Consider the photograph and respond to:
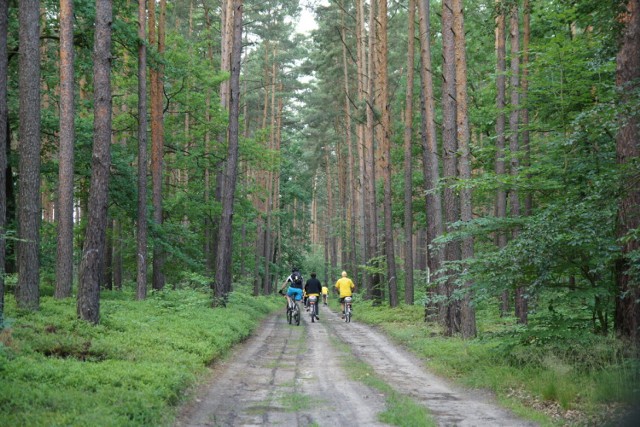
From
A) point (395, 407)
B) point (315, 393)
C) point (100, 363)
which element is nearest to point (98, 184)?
point (100, 363)

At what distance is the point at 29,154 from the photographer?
12750mm

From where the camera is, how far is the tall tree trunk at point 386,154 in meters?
24.6

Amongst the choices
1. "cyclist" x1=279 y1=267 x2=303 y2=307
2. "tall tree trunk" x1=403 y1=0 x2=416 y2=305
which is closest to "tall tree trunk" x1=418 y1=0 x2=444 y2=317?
"tall tree trunk" x1=403 y1=0 x2=416 y2=305

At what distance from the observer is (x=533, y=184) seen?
10656mm

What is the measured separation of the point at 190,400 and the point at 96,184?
18.3 ft

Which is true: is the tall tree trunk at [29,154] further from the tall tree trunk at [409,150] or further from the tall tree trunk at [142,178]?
the tall tree trunk at [409,150]

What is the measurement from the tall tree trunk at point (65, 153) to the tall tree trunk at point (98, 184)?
6.86ft

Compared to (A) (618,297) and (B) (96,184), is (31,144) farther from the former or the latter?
(A) (618,297)

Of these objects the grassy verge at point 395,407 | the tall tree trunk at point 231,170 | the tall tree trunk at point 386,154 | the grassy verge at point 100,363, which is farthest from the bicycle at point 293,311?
the grassy verge at point 395,407

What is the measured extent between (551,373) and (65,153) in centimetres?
1177

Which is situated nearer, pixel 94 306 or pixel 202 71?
pixel 94 306

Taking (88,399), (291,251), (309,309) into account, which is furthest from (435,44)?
(291,251)

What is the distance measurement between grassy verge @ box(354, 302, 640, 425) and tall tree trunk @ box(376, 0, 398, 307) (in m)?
12.3

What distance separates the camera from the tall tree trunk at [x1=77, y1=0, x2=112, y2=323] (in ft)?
37.0
